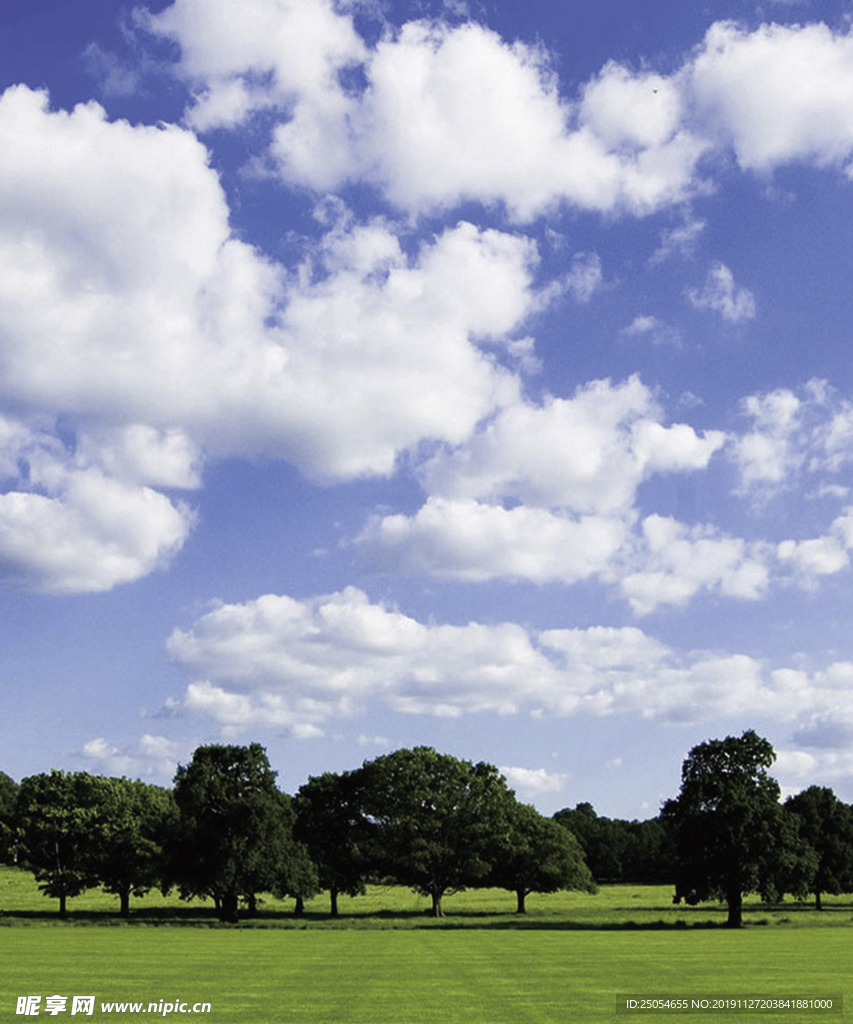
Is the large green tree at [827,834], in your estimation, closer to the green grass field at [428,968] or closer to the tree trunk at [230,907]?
the green grass field at [428,968]

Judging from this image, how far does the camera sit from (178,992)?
31297 millimetres

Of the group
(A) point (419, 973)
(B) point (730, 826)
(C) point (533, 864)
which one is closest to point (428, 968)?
(A) point (419, 973)

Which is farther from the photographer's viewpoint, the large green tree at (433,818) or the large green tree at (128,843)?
the large green tree at (433,818)

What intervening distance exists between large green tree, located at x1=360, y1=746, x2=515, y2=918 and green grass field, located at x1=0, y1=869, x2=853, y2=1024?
72.2ft

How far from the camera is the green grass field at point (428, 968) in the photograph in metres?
Answer: 28.0

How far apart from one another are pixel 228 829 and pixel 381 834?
70.0 feet

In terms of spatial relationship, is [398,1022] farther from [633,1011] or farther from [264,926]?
[264,926]

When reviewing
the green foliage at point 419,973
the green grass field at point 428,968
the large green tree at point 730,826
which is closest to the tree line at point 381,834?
the large green tree at point 730,826

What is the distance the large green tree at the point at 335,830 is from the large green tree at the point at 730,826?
41.7m

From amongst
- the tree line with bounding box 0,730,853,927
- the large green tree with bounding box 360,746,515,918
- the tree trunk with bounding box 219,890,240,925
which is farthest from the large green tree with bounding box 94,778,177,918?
the large green tree with bounding box 360,746,515,918

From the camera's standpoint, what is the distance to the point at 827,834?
12650 centimetres

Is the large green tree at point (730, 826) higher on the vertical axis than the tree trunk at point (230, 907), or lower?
higher

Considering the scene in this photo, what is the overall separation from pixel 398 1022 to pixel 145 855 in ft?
296

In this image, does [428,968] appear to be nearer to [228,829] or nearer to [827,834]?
[228,829]
